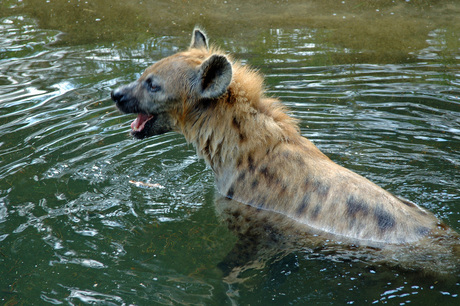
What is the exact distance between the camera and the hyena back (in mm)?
Answer: 3707

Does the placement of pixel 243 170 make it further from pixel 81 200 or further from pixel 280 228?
pixel 81 200

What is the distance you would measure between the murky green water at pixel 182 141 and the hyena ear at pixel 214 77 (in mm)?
1111

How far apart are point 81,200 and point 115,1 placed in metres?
6.51

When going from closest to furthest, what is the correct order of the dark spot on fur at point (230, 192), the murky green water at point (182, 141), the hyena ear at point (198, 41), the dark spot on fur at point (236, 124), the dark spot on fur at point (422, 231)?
the dark spot on fur at point (422, 231), the murky green water at point (182, 141), the dark spot on fur at point (236, 124), the dark spot on fur at point (230, 192), the hyena ear at point (198, 41)

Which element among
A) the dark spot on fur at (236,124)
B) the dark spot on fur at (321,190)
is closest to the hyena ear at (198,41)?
the dark spot on fur at (236,124)

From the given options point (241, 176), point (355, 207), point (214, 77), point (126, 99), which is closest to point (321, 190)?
point (355, 207)

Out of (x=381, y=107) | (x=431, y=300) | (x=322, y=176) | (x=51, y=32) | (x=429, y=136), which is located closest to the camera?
(x=431, y=300)

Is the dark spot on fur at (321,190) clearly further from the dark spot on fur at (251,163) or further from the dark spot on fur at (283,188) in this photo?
the dark spot on fur at (251,163)

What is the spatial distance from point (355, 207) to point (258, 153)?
0.87 meters

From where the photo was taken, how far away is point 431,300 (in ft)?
11.1

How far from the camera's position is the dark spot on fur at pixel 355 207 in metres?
3.70

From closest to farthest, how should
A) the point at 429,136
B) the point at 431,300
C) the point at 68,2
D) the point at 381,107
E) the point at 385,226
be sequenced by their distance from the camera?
the point at 431,300, the point at 385,226, the point at 429,136, the point at 381,107, the point at 68,2

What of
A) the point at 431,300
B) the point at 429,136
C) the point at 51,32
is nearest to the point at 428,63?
the point at 429,136

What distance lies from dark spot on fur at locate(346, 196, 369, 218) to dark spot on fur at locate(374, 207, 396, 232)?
0.08 meters
